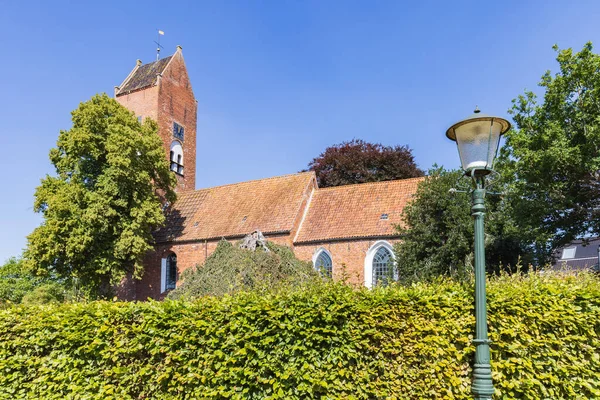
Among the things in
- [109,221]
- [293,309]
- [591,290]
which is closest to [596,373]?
[591,290]

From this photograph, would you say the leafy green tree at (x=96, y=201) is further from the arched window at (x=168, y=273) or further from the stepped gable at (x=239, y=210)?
the stepped gable at (x=239, y=210)

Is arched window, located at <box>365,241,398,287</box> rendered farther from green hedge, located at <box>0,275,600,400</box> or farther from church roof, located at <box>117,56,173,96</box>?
church roof, located at <box>117,56,173,96</box>

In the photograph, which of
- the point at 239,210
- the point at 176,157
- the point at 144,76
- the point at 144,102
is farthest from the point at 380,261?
the point at 144,76

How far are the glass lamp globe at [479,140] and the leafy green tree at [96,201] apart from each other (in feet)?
61.1

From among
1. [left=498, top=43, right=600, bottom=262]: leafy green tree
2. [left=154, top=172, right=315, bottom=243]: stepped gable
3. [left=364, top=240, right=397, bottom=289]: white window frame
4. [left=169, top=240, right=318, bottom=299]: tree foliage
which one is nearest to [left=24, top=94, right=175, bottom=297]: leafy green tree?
[left=154, top=172, right=315, bottom=243]: stepped gable

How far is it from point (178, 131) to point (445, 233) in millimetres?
20987

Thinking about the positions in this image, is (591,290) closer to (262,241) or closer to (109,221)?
(262,241)

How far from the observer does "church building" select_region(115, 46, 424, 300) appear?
2205cm

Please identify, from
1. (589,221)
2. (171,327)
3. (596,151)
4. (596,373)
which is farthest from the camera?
(589,221)

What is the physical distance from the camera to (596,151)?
14758 millimetres

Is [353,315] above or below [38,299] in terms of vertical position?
above

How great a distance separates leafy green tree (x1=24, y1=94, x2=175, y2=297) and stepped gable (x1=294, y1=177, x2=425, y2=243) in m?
8.31

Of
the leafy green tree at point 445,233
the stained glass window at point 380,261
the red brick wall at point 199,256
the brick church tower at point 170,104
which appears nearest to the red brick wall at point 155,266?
the red brick wall at point 199,256

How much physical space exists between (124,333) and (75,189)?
626 inches
